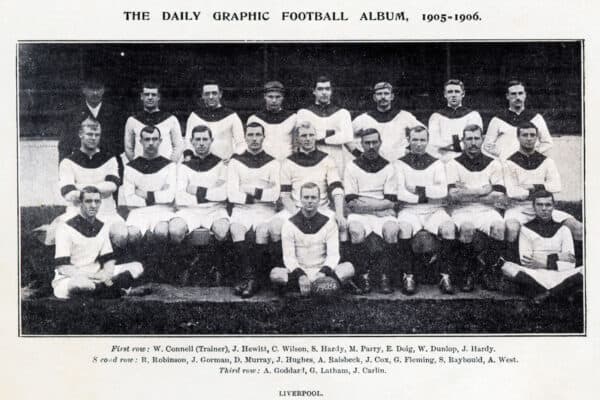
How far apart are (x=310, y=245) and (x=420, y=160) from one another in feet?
2.07

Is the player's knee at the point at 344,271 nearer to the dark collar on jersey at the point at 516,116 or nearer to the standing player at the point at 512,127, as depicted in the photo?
the standing player at the point at 512,127

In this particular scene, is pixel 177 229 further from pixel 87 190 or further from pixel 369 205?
pixel 369 205

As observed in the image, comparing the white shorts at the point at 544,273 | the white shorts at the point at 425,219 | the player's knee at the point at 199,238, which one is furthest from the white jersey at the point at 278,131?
the white shorts at the point at 544,273

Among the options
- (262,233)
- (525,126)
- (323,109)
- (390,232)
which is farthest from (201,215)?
(525,126)

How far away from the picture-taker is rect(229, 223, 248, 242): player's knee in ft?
10.6

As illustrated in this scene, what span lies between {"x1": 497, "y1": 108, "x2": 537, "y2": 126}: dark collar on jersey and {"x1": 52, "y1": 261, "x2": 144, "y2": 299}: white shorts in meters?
1.76

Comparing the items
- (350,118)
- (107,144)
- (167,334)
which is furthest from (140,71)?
(167,334)

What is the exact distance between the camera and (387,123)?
328cm

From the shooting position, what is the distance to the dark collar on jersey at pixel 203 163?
3.27 meters

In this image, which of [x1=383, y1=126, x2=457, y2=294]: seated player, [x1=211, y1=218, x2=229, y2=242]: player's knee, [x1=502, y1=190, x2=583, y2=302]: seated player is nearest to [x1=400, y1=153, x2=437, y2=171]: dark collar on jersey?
[x1=383, y1=126, x2=457, y2=294]: seated player

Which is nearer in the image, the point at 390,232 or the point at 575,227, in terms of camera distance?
the point at 575,227

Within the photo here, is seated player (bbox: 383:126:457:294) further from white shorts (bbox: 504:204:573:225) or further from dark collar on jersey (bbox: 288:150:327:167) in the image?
dark collar on jersey (bbox: 288:150:327:167)

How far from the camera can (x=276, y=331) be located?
3.13 metres
